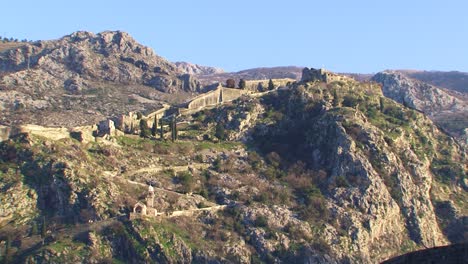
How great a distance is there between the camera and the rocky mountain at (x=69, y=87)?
16188cm

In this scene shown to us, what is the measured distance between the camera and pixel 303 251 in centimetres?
10288

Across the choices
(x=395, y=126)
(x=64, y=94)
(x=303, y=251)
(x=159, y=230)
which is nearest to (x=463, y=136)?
(x=395, y=126)

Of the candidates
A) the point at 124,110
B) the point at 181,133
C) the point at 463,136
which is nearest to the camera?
the point at 181,133

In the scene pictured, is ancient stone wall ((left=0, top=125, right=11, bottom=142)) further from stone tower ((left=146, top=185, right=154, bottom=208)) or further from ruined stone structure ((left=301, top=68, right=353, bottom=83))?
ruined stone structure ((left=301, top=68, right=353, bottom=83))

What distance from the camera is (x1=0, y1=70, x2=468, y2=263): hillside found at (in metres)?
95.8

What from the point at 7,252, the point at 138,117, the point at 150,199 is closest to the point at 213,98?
the point at 138,117

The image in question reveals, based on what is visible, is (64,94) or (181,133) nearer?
(181,133)

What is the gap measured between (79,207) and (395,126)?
56.5 m

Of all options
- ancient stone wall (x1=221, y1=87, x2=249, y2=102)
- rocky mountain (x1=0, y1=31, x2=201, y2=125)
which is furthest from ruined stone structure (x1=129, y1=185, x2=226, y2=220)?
rocky mountain (x1=0, y1=31, x2=201, y2=125)

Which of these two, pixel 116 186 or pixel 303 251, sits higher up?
pixel 116 186

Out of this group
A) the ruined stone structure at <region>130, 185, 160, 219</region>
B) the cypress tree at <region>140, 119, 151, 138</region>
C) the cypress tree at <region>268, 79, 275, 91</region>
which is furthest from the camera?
the cypress tree at <region>268, 79, 275, 91</region>

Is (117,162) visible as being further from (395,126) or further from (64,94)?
(64,94)

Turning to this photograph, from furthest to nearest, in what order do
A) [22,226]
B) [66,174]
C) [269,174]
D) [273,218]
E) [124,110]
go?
[124,110]
[269,174]
[273,218]
[66,174]
[22,226]

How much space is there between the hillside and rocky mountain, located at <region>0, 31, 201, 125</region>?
35.9 meters
